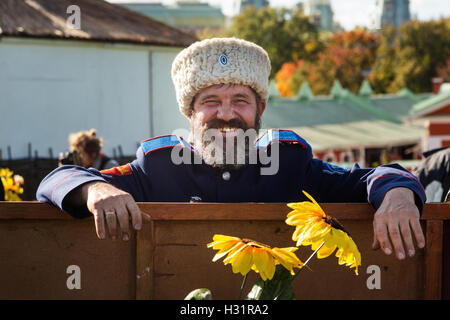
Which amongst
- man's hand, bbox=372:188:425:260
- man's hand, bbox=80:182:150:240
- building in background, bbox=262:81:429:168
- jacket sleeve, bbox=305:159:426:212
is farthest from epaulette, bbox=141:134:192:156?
building in background, bbox=262:81:429:168

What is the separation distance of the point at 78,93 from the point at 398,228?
12074 millimetres

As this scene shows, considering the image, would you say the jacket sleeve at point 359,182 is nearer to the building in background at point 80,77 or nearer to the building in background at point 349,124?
the building in background at point 80,77

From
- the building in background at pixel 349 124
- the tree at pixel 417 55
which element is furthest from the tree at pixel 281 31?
the building in background at pixel 349 124

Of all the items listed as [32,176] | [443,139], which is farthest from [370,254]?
[443,139]

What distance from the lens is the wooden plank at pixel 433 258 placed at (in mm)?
2098

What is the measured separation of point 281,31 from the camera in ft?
165

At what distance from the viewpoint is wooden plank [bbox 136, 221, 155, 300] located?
80.9 inches

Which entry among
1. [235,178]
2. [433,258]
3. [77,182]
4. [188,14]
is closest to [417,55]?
[188,14]

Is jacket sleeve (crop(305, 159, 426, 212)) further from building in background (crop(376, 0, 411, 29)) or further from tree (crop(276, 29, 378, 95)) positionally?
building in background (crop(376, 0, 411, 29))
